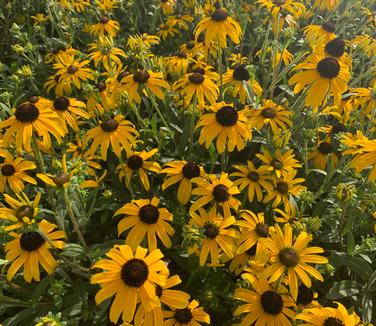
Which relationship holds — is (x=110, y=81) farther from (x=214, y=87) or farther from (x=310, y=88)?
(x=310, y=88)

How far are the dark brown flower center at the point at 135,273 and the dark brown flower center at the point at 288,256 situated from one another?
626mm

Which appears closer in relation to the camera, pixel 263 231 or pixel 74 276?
pixel 263 231

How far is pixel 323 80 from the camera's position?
2.43 m

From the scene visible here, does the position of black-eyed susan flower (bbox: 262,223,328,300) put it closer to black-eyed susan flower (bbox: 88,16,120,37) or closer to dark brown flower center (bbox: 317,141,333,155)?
dark brown flower center (bbox: 317,141,333,155)

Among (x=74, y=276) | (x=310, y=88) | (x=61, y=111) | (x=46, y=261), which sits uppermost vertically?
(x=310, y=88)

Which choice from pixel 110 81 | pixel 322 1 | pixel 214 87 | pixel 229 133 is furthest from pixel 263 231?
pixel 322 1

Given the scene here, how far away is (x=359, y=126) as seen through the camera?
117 inches

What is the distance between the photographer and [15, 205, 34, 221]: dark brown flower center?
172 centimetres

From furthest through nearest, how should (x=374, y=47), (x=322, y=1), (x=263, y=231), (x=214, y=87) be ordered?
(x=322, y=1), (x=374, y=47), (x=214, y=87), (x=263, y=231)

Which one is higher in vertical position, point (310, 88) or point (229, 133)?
point (310, 88)

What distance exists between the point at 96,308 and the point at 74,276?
1.14ft

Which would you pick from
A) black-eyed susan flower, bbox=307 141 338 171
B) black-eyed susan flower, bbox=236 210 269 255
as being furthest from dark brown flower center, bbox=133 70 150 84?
black-eyed susan flower, bbox=307 141 338 171

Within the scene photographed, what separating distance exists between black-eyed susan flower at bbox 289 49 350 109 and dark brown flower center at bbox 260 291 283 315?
1.16 meters

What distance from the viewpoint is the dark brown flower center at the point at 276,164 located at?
2.43 meters
